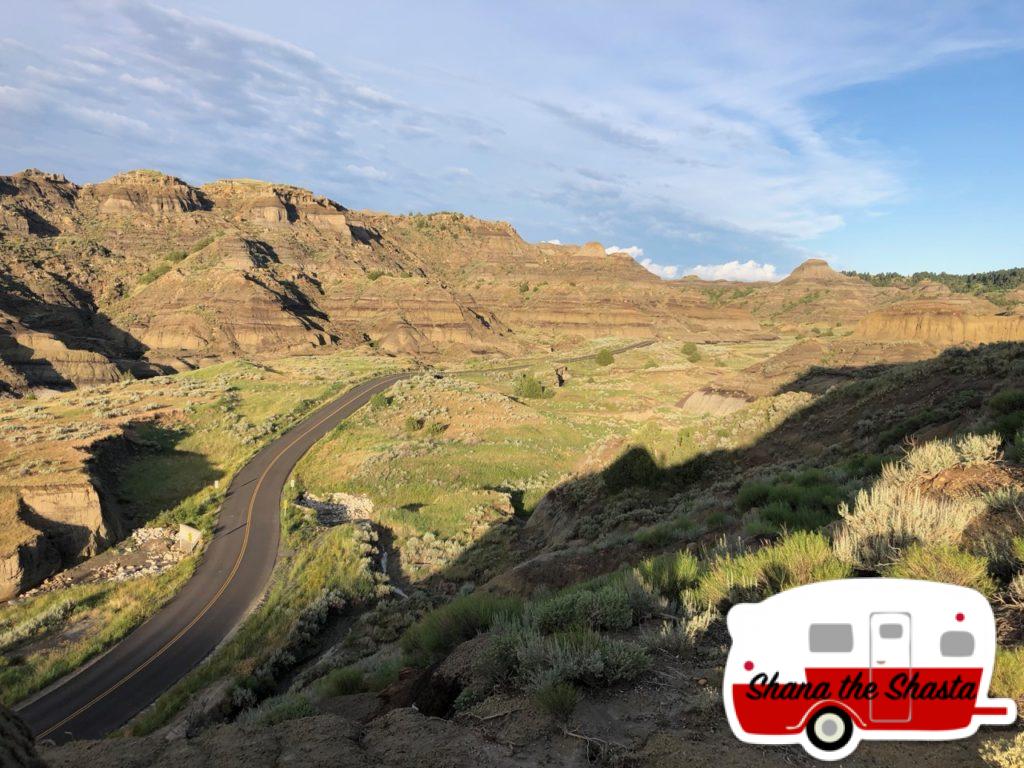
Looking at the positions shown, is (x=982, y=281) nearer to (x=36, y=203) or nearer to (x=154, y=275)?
(x=154, y=275)

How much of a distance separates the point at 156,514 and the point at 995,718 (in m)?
40.6

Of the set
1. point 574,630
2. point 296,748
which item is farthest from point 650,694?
point 296,748

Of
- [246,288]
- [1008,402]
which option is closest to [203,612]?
[1008,402]

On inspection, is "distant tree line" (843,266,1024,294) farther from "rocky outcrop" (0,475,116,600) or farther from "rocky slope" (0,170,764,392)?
"rocky outcrop" (0,475,116,600)

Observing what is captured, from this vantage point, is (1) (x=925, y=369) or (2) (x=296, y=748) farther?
(1) (x=925, y=369)

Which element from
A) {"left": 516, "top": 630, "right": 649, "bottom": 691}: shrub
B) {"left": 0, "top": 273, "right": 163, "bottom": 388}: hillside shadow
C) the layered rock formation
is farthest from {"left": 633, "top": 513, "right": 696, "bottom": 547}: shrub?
{"left": 0, "top": 273, "right": 163, "bottom": 388}: hillside shadow

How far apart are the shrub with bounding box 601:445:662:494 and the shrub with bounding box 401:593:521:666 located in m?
14.5

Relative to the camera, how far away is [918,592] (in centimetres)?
333

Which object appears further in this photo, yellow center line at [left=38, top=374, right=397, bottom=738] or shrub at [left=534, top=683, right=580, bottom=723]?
yellow center line at [left=38, top=374, right=397, bottom=738]

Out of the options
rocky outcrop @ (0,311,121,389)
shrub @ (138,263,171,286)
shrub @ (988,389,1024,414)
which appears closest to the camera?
shrub @ (988,389,1024,414)

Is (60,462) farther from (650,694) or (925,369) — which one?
(925,369)

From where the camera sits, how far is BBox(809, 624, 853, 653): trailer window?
10.8 feet

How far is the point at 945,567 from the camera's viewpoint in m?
5.23

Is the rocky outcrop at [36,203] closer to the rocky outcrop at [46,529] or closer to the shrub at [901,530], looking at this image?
the rocky outcrop at [46,529]
